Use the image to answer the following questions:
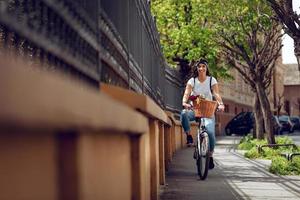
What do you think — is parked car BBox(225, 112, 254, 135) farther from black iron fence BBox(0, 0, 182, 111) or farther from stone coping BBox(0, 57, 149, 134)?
stone coping BBox(0, 57, 149, 134)

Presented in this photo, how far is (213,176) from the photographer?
10.6 meters

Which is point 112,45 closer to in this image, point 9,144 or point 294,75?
point 9,144

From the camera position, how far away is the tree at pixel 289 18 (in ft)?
43.6

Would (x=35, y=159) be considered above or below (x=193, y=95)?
below

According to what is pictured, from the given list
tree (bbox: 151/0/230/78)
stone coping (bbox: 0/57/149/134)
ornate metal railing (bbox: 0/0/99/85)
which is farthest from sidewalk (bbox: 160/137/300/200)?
tree (bbox: 151/0/230/78)

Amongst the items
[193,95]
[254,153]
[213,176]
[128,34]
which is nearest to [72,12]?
[128,34]

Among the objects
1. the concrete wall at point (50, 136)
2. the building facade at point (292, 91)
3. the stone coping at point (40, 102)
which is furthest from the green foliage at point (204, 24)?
the building facade at point (292, 91)

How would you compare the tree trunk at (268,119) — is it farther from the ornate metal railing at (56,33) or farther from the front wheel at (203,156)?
the ornate metal railing at (56,33)

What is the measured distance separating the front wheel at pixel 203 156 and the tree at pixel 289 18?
426cm

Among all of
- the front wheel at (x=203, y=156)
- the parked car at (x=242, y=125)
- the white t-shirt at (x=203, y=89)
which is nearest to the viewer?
the front wheel at (x=203, y=156)

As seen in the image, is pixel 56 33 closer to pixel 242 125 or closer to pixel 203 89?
pixel 203 89

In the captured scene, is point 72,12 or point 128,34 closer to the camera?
point 72,12

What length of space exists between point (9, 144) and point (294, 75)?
10180cm

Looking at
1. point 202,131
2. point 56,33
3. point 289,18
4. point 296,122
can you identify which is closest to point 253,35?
point 289,18
